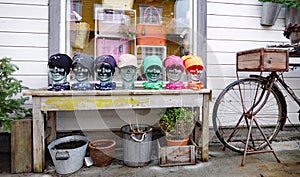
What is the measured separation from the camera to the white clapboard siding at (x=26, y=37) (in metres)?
2.32

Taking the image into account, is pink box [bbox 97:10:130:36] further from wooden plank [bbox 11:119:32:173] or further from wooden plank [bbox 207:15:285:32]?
wooden plank [bbox 11:119:32:173]

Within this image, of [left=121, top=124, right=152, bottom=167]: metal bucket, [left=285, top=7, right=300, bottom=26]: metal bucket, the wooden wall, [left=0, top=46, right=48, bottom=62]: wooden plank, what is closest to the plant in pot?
[left=121, top=124, right=152, bottom=167]: metal bucket

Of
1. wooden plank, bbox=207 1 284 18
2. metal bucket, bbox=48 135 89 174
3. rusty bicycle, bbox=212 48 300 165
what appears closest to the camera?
metal bucket, bbox=48 135 89 174

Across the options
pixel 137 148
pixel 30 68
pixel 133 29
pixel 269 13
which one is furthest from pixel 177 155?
pixel 269 13

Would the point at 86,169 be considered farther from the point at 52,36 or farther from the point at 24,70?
the point at 52,36

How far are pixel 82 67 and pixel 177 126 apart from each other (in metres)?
1.05

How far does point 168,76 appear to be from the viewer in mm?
2215

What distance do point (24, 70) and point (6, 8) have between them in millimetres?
658

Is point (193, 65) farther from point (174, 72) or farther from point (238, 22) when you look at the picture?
point (238, 22)

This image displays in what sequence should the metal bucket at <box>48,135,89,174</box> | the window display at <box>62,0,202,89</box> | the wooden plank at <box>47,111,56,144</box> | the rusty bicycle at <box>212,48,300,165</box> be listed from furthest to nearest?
1. the window display at <box>62,0,202,89</box>
2. the wooden plank at <box>47,111,56,144</box>
3. the rusty bicycle at <box>212,48,300,165</box>
4. the metal bucket at <box>48,135,89,174</box>

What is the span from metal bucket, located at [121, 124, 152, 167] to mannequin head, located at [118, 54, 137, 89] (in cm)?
46

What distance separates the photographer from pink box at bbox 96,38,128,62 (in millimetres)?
2609

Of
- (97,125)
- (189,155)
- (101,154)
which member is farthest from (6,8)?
(189,155)

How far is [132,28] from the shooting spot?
2689 mm
